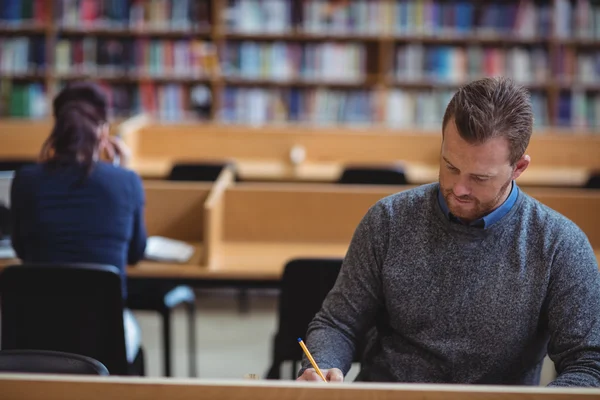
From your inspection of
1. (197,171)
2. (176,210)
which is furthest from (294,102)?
(176,210)

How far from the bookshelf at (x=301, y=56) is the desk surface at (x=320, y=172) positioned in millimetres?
1206

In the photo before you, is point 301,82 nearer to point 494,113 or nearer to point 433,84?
point 433,84

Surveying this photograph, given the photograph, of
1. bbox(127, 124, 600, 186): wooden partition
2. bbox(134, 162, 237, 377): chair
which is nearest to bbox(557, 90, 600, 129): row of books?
bbox(127, 124, 600, 186): wooden partition

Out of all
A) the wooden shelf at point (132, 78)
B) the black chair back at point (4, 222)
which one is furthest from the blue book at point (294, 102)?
the black chair back at point (4, 222)

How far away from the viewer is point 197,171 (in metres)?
4.34

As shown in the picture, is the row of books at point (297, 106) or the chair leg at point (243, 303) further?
the row of books at point (297, 106)

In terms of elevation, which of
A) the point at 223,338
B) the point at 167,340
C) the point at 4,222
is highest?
the point at 4,222

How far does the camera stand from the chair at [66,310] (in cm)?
213

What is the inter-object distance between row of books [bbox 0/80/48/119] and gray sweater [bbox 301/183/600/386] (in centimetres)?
522

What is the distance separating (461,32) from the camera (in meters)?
6.13

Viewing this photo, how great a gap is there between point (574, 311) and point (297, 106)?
4898 millimetres

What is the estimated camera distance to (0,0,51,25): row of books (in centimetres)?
615

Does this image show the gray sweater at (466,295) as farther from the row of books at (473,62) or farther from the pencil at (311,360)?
the row of books at (473,62)

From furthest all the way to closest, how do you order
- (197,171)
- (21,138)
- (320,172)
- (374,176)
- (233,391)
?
(21,138) → (320,172) → (197,171) → (374,176) → (233,391)
